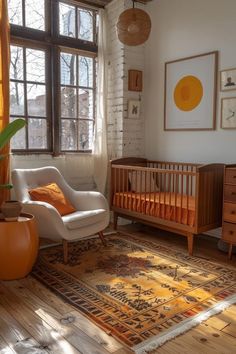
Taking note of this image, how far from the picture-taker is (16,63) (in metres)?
3.57

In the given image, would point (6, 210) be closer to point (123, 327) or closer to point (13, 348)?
point (13, 348)

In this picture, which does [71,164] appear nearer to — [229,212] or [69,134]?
[69,134]

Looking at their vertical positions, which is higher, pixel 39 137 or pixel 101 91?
pixel 101 91

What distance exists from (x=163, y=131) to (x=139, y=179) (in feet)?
2.45

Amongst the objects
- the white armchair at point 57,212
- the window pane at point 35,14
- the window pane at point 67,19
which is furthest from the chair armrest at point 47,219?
the window pane at point 67,19

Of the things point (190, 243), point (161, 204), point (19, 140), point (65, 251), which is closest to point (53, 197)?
point (65, 251)

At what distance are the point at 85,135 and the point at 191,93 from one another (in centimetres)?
141

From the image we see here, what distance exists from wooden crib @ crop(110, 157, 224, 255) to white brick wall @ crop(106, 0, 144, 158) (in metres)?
0.27

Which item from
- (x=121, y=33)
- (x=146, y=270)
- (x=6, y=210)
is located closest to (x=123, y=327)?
(x=146, y=270)

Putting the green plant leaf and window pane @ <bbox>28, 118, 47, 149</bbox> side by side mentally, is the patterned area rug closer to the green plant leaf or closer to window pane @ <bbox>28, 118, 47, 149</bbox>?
the green plant leaf

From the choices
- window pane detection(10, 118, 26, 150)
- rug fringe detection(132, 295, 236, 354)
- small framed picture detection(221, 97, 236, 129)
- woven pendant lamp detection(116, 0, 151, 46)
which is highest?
woven pendant lamp detection(116, 0, 151, 46)

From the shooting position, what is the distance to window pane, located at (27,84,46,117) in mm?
3684

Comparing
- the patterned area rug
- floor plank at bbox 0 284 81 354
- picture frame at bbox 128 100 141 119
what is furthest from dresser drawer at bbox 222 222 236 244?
picture frame at bbox 128 100 141 119

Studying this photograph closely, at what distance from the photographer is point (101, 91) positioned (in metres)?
4.11
